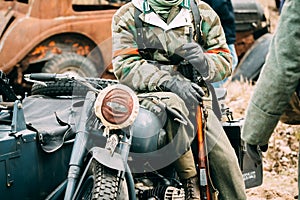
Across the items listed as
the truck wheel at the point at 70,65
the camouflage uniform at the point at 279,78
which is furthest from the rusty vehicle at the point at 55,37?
the camouflage uniform at the point at 279,78

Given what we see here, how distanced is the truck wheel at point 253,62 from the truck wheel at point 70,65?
7.79ft

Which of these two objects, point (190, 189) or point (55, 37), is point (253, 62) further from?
point (190, 189)

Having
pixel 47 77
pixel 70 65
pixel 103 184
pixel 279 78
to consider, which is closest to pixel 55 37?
pixel 70 65

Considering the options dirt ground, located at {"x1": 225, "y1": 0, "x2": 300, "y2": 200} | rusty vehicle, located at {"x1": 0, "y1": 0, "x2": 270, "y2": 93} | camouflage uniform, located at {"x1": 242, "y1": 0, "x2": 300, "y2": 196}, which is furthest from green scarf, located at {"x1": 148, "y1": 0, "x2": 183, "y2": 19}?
rusty vehicle, located at {"x1": 0, "y1": 0, "x2": 270, "y2": 93}

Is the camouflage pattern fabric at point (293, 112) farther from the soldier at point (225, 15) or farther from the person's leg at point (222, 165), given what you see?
the soldier at point (225, 15)

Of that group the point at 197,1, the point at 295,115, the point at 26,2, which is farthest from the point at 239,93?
the point at 295,115

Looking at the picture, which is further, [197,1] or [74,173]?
[197,1]

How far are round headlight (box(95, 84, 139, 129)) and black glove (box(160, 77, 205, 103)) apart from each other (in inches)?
16.8

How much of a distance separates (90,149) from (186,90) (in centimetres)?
64

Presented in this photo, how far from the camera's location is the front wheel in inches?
132

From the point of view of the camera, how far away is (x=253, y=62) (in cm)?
1046

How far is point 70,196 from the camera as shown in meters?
3.45

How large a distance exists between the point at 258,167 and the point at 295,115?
206 centimetres

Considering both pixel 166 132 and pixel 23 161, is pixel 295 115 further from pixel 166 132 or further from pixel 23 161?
pixel 23 161
